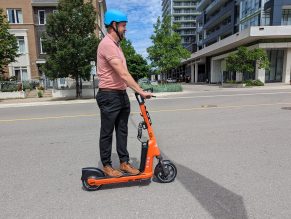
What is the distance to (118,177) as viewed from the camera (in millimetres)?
3295

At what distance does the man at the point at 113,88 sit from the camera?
10.1 feet

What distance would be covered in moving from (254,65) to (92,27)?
22.4 meters

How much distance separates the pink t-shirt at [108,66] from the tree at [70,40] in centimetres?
1572

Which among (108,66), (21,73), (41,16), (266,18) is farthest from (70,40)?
(266,18)

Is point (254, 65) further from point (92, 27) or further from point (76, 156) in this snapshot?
point (76, 156)

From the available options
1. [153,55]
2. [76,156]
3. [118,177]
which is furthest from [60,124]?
[153,55]

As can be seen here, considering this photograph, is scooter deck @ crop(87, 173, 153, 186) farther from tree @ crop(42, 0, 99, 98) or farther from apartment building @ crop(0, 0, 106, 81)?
apartment building @ crop(0, 0, 106, 81)

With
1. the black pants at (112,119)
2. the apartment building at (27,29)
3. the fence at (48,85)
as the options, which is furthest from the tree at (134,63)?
the black pants at (112,119)

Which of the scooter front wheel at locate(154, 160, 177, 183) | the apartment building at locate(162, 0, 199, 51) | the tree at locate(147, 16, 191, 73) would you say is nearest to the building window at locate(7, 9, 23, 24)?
the tree at locate(147, 16, 191, 73)

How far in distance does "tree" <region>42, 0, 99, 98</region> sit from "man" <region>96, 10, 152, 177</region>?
15744 millimetres

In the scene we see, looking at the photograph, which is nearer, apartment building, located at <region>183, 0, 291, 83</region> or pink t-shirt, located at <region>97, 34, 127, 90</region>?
pink t-shirt, located at <region>97, 34, 127, 90</region>

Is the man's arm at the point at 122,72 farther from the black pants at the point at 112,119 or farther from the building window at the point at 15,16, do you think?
the building window at the point at 15,16

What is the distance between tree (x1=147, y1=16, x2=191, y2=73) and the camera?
2716cm

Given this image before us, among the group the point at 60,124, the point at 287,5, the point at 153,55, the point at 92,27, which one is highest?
the point at 287,5
